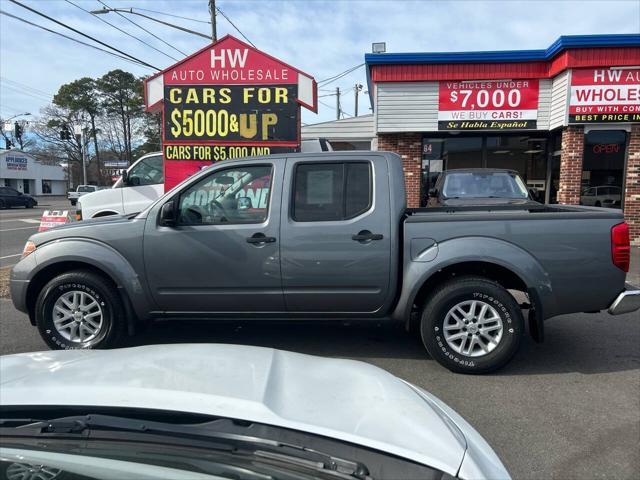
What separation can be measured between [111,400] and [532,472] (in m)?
2.44

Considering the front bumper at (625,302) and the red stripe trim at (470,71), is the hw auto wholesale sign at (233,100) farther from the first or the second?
the front bumper at (625,302)

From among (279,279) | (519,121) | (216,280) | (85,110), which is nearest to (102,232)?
(216,280)

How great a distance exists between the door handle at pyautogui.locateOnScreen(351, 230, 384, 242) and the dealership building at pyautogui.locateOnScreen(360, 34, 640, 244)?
9.34 meters

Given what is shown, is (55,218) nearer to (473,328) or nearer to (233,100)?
(233,100)

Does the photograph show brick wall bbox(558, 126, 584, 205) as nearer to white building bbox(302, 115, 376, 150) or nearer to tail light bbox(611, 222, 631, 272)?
white building bbox(302, 115, 376, 150)

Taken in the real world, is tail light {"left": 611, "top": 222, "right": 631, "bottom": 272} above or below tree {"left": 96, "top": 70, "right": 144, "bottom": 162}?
below

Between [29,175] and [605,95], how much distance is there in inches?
2953

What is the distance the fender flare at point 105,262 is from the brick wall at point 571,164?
10949 millimetres

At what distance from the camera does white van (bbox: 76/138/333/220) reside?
31.8 feet

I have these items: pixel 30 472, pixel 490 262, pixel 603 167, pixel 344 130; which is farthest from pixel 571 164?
pixel 30 472

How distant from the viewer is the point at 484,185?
894 cm

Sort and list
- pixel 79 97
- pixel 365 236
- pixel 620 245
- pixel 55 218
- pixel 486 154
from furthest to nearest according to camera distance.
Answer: pixel 79 97 → pixel 486 154 → pixel 55 218 → pixel 365 236 → pixel 620 245

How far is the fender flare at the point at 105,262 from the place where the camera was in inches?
178

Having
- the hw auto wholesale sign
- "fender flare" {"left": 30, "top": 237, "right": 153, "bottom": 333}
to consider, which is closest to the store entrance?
the hw auto wholesale sign
